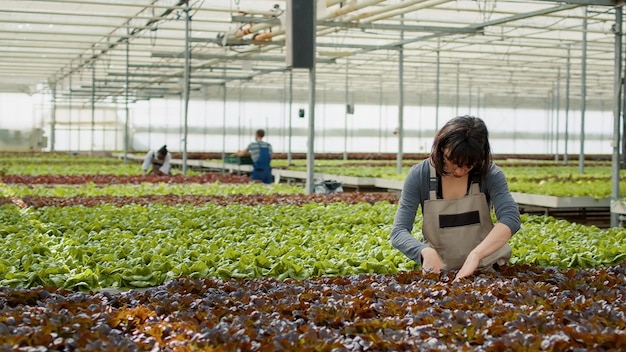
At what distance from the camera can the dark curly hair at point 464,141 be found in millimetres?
3404

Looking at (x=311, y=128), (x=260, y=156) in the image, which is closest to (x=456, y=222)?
(x=311, y=128)

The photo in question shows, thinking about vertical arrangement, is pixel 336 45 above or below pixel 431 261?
above

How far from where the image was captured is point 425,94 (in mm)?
38812

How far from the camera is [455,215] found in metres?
3.72

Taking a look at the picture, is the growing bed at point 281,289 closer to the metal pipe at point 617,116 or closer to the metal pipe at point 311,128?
the metal pipe at point 311,128

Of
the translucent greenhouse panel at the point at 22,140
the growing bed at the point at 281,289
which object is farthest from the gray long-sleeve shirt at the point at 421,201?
the translucent greenhouse panel at the point at 22,140

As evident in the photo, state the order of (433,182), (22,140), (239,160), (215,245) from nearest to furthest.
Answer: (433,182) → (215,245) → (239,160) → (22,140)

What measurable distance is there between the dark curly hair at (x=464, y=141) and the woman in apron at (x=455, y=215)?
0.11 meters

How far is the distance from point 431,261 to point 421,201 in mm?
305

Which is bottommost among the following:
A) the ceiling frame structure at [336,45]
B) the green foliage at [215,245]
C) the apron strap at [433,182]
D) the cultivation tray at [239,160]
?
the green foliage at [215,245]

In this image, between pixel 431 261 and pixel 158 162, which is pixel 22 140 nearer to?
pixel 158 162

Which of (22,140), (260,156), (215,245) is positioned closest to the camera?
(215,245)

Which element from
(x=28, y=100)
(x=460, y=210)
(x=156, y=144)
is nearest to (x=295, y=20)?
(x=460, y=210)

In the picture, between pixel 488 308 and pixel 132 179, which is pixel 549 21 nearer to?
pixel 132 179
